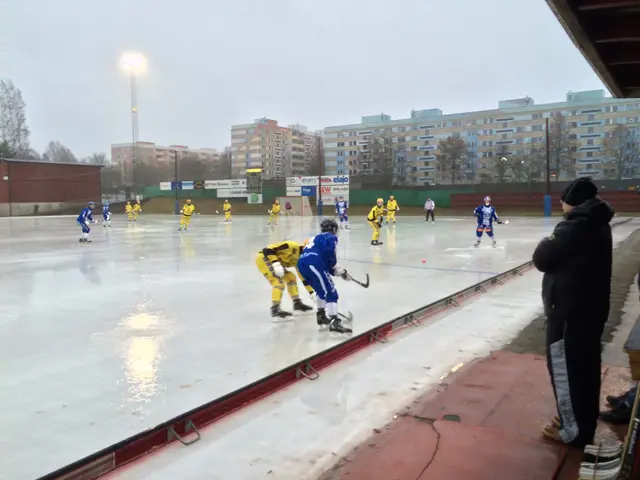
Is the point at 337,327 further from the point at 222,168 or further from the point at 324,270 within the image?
the point at 222,168

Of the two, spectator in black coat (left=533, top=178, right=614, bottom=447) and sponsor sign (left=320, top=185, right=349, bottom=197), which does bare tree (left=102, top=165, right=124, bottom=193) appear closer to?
sponsor sign (left=320, top=185, right=349, bottom=197)

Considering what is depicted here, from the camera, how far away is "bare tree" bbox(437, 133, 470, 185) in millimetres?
64062

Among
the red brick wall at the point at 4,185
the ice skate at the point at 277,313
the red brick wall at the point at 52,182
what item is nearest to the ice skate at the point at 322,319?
the ice skate at the point at 277,313

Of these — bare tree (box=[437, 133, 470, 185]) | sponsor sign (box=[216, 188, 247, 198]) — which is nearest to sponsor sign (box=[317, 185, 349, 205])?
sponsor sign (box=[216, 188, 247, 198])

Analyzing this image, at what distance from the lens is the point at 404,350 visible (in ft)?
17.7

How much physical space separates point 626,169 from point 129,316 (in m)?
62.2

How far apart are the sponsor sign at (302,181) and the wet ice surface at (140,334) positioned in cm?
3739

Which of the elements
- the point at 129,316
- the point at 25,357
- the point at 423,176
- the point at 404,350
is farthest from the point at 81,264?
the point at 423,176

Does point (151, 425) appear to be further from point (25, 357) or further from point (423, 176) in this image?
point (423, 176)

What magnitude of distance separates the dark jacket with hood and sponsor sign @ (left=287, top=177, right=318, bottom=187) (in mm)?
47571

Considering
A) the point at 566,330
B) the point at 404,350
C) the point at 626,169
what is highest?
the point at 626,169

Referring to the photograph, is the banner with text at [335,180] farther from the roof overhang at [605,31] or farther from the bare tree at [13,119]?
the roof overhang at [605,31]

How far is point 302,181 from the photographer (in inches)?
2018

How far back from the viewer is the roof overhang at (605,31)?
455cm
